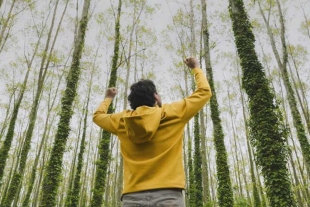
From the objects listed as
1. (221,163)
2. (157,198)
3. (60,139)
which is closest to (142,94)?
(157,198)

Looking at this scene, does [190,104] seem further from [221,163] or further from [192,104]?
[221,163]

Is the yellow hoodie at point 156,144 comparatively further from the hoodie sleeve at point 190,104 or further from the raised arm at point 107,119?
the raised arm at point 107,119

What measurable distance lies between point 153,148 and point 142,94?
0.40 metres

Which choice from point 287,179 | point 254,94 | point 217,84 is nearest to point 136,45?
point 217,84

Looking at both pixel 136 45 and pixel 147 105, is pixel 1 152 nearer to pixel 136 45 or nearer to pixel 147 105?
pixel 136 45

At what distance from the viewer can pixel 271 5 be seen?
18.2 m

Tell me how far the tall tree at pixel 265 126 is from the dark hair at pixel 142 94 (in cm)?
402

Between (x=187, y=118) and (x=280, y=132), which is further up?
(x=280, y=132)

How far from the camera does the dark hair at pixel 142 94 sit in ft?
6.09

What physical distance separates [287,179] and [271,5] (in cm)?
1641

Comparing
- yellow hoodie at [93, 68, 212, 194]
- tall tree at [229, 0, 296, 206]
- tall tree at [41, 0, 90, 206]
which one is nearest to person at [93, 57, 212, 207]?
yellow hoodie at [93, 68, 212, 194]

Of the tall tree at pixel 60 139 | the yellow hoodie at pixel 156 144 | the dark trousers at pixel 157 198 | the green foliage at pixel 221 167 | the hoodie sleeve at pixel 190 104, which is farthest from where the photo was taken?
the green foliage at pixel 221 167

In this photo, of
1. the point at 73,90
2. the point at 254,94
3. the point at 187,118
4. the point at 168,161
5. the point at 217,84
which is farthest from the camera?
the point at 217,84

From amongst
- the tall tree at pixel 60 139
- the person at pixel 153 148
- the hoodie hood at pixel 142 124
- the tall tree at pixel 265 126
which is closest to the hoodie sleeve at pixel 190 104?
the person at pixel 153 148
